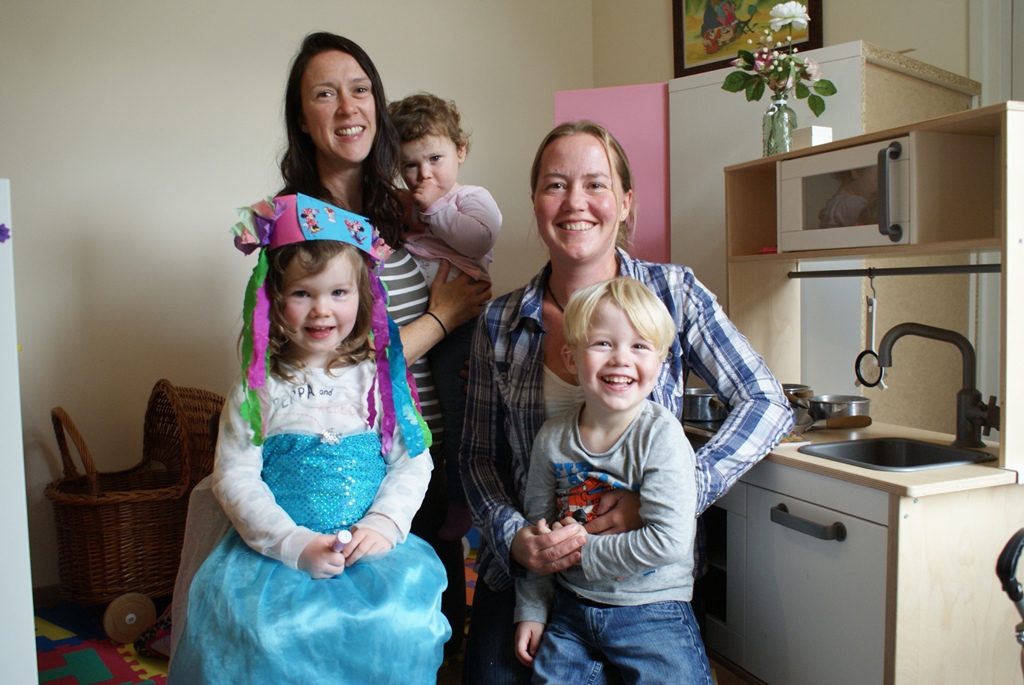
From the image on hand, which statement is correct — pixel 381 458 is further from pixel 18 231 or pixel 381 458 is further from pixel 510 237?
pixel 510 237

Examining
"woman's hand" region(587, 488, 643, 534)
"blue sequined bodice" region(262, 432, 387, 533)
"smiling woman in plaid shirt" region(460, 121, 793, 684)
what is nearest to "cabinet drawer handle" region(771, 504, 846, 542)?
"smiling woman in plaid shirt" region(460, 121, 793, 684)

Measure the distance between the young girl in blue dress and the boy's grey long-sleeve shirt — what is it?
208 millimetres

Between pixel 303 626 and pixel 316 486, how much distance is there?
25cm

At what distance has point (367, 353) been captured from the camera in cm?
155

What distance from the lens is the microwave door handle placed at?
5.61 ft

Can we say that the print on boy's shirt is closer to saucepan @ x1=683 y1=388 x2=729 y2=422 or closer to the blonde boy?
the blonde boy

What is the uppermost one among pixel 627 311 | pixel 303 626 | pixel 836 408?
pixel 627 311

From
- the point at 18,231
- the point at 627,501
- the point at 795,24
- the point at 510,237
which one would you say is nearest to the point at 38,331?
the point at 18,231

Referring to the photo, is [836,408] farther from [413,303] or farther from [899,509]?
[413,303]

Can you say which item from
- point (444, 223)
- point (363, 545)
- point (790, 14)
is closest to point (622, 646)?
point (363, 545)

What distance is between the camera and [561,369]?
159cm

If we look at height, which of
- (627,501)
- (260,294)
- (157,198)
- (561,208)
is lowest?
(627,501)

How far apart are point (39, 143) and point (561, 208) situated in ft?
6.24

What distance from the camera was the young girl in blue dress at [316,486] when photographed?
1.26 metres
